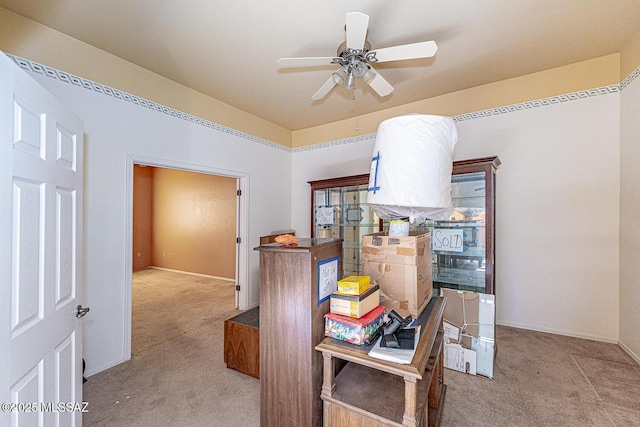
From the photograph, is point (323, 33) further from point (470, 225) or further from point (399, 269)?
point (470, 225)

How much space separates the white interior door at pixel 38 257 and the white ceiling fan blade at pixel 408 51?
1.99 meters

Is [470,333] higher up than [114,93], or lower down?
lower down

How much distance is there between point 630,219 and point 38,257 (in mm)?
4201

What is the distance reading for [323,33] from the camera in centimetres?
214

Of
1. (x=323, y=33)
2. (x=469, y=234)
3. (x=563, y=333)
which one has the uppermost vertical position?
(x=323, y=33)

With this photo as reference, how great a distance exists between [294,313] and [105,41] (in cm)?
284

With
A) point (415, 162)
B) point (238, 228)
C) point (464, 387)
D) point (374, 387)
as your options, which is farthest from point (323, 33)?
point (464, 387)

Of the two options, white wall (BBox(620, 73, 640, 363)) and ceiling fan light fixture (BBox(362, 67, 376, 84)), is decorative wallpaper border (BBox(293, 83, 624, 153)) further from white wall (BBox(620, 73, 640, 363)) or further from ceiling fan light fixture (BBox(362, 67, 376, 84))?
ceiling fan light fixture (BBox(362, 67, 376, 84))

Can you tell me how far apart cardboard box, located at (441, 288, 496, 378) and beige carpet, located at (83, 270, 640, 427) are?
0.31 feet

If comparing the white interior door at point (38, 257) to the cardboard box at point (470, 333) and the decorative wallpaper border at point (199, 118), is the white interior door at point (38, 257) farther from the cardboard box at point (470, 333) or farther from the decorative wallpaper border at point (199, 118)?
the cardboard box at point (470, 333)

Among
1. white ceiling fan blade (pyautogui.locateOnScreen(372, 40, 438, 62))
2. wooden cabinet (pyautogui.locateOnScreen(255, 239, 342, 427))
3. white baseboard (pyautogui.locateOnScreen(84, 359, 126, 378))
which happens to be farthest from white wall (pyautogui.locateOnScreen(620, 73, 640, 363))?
white baseboard (pyautogui.locateOnScreen(84, 359, 126, 378))

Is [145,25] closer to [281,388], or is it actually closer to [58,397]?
[58,397]

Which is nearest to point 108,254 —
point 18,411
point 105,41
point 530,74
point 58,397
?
point 58,397

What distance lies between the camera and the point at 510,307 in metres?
2.91
